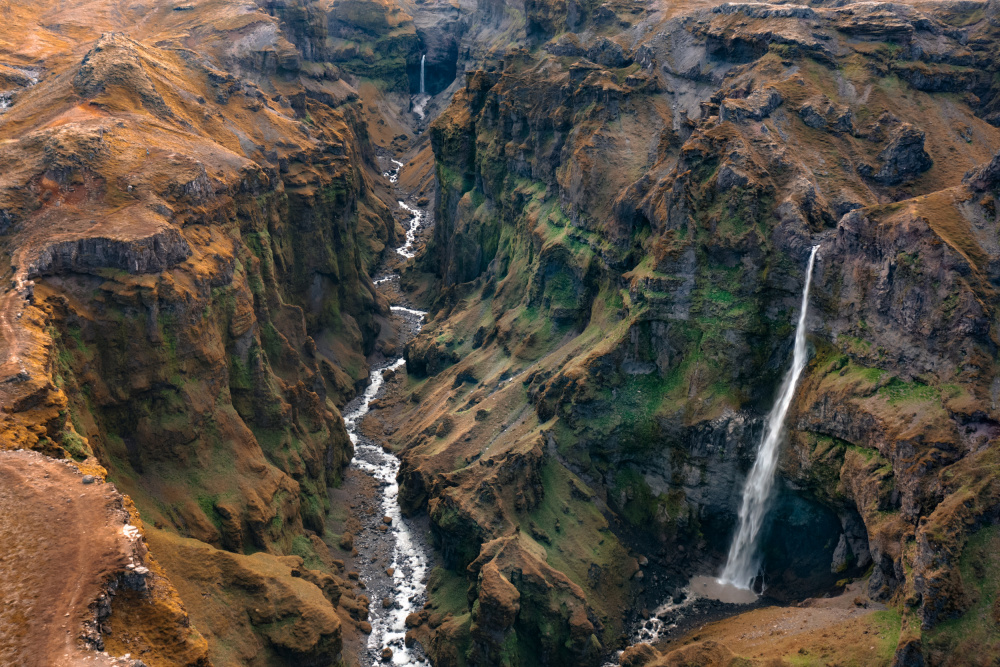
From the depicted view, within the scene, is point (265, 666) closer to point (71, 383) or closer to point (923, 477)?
point (71, 383)

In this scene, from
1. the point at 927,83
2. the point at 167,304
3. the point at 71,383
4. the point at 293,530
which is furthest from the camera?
the point at 927,83

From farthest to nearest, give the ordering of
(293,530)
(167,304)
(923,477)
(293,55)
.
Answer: (293,55) → (293,530) → (167,304) → (923,477)

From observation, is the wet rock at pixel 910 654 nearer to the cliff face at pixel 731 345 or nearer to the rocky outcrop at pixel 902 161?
the cliff face at pixel 731 345

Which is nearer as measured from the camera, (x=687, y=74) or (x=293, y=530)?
(x=293, y=530)

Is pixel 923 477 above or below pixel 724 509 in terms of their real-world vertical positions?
above

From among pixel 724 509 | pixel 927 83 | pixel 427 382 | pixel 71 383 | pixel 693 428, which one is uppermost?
pixel 927 83

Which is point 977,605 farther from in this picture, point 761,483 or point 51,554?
point 51,554

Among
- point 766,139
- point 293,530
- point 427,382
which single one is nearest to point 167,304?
point 293,530

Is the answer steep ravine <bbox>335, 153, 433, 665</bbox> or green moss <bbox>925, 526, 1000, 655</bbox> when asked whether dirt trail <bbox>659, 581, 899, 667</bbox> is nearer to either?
green moss <bbox>925, 526, 1000, 655</bbox>
